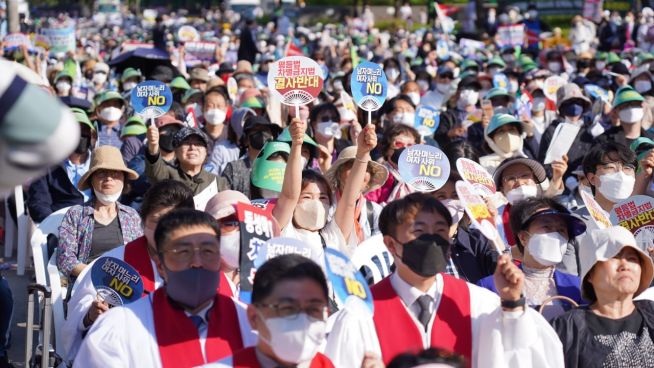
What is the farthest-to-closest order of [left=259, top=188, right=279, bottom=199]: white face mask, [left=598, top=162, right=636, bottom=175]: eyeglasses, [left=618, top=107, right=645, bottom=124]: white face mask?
1. [left=618, top=107, right=645, bottom=124]: white face mask
2. [left=598, top=162, right=636, bottom=175]: eyeglasses
3. [left=259, top=188, right=279, bottom=199]: white face mask

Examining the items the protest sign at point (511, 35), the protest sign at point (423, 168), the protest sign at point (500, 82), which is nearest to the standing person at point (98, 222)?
the protest sign at point (423, 168)

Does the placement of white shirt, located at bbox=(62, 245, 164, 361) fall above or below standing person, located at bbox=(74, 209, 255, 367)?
below

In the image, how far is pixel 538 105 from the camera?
13445mm

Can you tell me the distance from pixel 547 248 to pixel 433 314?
1.29 m

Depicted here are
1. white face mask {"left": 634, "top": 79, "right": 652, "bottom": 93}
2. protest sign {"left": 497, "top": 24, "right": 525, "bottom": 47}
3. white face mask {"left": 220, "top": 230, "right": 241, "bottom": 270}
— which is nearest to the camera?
white face mask {"left": 220, "top": 230, "right": 241, "bottom": 270}

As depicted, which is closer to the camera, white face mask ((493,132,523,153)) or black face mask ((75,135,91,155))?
black face mask ((75,135,91,155))

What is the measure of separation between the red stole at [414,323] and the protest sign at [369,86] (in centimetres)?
246

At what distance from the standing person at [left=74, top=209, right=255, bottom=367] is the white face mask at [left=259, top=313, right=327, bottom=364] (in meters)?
0.72

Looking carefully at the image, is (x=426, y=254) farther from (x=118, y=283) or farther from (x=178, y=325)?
(x=118, y=283)

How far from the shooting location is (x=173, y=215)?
4.34 meters

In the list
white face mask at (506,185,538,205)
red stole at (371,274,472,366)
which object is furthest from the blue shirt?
red stole at (371,274,472,366)

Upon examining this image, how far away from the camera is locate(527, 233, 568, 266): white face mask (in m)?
5.27

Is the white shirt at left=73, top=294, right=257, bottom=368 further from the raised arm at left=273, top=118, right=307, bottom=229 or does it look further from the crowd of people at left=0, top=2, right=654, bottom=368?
the raised arm at left=273, top=118, right=307, bottom=229

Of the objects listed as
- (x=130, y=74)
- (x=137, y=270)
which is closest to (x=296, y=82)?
(x=137, y=270)
